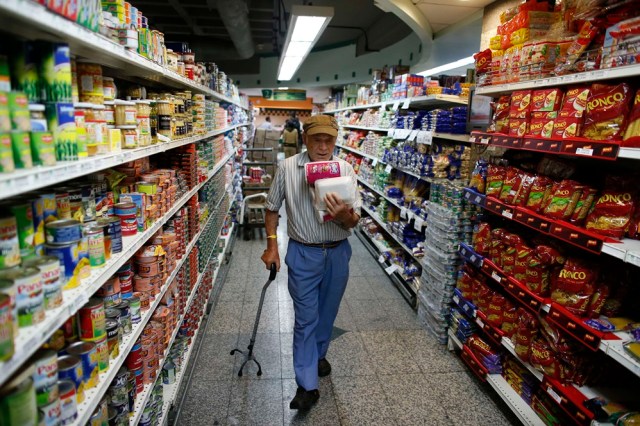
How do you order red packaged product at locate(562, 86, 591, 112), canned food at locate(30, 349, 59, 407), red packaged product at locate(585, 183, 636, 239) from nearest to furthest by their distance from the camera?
canned food at locate(30, 349, 59, 407) < red packaged product at locate(585, 183, 636, 239) < red packaged product at locate(562, 86, 591, 112)

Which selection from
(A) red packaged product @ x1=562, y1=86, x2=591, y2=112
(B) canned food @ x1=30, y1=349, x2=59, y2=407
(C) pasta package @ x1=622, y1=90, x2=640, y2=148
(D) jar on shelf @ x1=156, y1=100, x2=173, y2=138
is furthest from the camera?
(D) jar on shelf @ x1=156, y1=100, x2=173, y2=138

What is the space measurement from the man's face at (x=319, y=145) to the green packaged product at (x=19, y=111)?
70.1 inches

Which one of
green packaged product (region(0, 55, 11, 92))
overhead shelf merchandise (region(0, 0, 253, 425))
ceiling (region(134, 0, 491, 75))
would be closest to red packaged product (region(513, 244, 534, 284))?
overhead shelf merchandise (region(0, 0, 253, 425))

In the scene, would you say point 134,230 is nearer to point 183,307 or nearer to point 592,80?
point 183,307

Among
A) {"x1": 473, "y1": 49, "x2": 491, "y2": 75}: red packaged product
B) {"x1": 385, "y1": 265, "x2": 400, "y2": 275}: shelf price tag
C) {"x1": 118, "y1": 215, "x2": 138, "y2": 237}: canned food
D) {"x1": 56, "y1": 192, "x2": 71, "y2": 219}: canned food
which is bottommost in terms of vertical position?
{"x1": 385, "y1": 265, "x2": 400, "y2": 275}: shelf price tag

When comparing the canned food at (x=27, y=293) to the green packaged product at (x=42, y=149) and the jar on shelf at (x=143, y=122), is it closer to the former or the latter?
the green packaged product at (x=42, y=149)

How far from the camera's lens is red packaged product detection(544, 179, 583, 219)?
2201mm

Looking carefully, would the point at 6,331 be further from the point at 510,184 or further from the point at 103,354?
the point at 510,184

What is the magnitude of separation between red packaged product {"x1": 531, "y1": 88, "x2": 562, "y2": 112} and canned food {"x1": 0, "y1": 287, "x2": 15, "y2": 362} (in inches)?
102

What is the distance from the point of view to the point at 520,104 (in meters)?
2.57

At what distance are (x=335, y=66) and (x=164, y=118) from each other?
11444mm

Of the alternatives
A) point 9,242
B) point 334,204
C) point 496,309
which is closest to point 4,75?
point 9,242

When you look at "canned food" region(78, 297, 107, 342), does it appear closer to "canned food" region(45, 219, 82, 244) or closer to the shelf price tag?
"canned food" region(45, 219, 82, 244)

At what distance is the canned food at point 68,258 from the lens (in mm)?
1243
